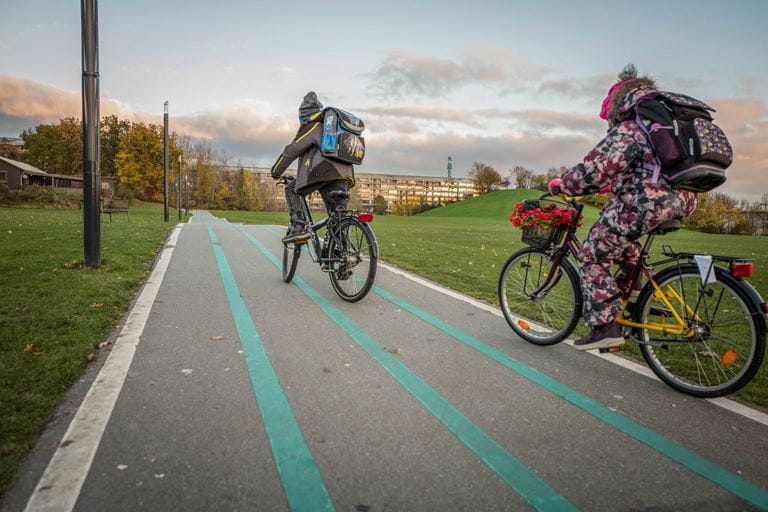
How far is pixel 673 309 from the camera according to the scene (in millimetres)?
3383

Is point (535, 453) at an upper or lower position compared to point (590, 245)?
lower

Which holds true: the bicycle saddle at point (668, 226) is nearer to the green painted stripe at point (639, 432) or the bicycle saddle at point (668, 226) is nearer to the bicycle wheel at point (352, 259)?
the green painted stripe at point (639, 432)

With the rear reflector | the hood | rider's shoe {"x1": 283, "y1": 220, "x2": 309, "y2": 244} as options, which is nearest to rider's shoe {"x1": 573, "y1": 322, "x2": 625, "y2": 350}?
the rear reflector

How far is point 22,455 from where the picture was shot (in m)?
2.24

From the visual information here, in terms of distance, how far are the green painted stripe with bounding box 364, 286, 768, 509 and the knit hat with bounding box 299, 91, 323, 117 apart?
3509 millimetres

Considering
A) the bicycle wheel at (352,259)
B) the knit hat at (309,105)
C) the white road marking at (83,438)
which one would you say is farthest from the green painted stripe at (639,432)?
the knit hat at (309,105)

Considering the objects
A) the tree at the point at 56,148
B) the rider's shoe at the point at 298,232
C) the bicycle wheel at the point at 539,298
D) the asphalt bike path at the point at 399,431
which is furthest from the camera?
the tree at the point at 56,148

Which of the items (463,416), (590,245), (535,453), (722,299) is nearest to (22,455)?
(463,416)

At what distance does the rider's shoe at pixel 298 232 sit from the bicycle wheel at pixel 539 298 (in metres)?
2.87

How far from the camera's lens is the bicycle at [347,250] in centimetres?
550

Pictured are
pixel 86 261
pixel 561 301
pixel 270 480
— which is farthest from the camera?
pixel 86 261

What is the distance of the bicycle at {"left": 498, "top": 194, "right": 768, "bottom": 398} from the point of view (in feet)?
10.0

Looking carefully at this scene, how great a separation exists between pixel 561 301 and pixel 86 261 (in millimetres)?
7223

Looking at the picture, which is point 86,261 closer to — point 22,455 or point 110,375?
point 110,375
